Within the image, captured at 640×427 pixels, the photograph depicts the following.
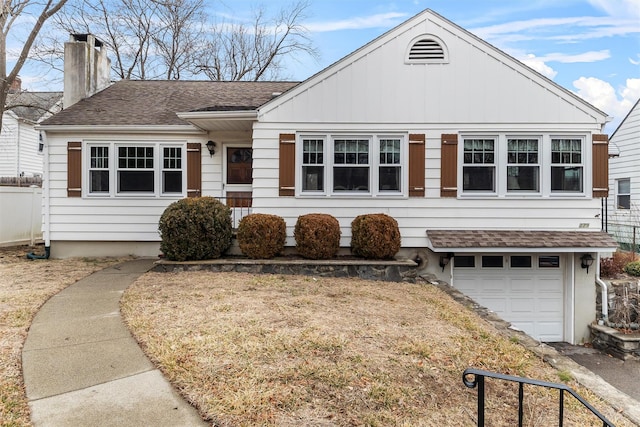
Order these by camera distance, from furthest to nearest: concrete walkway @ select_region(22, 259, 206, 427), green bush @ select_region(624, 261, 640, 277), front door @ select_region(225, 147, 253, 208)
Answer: green bush @ select_region(624, 261, 640, 277)
front door @ select_region(225, 147, 253, 208)
concrete walkway @ select_region(22, 259, 206, 427)

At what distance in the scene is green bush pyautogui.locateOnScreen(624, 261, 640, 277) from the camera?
9.72 meters

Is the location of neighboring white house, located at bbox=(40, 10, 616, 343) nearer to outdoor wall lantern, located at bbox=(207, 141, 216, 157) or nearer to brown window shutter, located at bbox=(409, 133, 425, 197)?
brown window shutter, located at bbox=(409, 133, 425, 197)

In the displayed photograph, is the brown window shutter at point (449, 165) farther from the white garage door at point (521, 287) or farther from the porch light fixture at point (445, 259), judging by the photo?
the white garage door at point (521, 287)

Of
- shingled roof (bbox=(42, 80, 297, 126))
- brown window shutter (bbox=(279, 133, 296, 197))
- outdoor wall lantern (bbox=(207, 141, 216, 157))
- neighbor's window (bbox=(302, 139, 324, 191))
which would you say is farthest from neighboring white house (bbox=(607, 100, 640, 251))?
outdoor wall lantern (bbox=(207, 141, 216, 157))

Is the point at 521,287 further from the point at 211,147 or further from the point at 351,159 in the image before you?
the point at 211,147

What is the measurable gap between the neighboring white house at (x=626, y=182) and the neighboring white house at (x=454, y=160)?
21.5ft

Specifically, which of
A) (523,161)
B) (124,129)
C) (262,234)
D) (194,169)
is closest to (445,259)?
(523,161)

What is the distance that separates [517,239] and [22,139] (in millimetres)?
22567

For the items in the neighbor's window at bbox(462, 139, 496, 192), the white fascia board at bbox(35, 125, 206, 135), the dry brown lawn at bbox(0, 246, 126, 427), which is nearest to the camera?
the dry brown lawn at bbox(0, 246, 126, 427)

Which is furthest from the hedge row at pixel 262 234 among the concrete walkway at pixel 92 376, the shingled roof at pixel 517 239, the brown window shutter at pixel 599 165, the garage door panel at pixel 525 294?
the brown window shutter at pixel 599 165

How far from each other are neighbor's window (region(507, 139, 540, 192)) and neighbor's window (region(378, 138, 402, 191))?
2371 millimetres

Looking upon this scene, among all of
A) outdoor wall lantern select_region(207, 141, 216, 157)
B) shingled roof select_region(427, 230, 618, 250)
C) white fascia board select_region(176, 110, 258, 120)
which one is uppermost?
white fascia board select_region(176, 110, 258, 120)

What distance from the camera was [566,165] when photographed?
332 inches

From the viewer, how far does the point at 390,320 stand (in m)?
5.05
